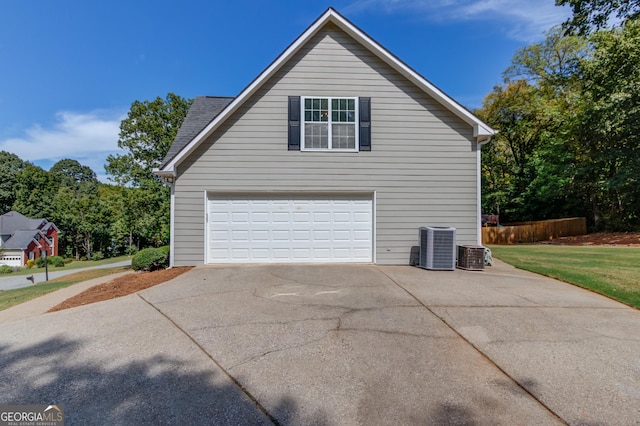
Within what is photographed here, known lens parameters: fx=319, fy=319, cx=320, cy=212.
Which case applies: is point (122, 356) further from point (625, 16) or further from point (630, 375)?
point (625, 16)

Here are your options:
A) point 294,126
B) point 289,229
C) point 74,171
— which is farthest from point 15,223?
point 74,171

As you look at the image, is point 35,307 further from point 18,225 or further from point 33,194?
point 33,194

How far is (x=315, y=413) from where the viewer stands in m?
2.47

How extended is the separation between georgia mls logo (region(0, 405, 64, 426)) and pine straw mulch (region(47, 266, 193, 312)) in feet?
10.5

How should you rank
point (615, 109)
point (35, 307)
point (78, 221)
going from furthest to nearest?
point (78, 221)
point (615, 109)
point (35, 307)

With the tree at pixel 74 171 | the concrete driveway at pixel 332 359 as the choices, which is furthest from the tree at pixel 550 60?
the tree at pixel 74 171

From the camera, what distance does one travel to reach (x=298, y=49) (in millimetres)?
8805

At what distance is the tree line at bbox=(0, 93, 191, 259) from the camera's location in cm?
2250

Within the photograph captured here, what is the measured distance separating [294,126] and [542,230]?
19.5m

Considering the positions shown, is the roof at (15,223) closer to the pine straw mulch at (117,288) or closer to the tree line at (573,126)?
the pine straw mulch at (117,288)

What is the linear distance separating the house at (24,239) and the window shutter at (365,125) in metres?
35.5

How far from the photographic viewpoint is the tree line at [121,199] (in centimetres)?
2250

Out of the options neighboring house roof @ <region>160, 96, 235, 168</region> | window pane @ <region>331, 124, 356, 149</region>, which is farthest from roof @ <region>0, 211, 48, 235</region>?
window pane @ <region>331, 124, 356, 149</region>

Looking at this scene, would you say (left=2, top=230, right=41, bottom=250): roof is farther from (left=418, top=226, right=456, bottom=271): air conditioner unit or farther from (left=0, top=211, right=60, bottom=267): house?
(left=418, top=226, right=456, bottom=271): air conditioner unit
